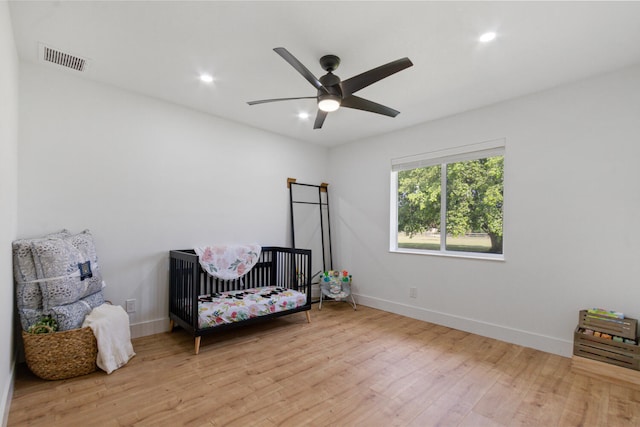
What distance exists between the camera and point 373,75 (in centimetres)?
204

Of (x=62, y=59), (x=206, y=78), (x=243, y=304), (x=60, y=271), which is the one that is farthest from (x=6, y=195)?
(x=243, y=304)

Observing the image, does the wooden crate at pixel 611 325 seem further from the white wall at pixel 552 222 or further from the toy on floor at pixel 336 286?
the toy on floor at pixel 336 286

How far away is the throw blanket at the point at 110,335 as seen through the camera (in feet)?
7.36

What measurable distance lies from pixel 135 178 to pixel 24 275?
1170 mm

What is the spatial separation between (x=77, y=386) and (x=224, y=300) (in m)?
1.22

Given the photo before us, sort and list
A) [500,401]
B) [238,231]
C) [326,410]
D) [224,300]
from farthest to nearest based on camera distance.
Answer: [238,231]
[224,300]
[500,401]
[326,410]

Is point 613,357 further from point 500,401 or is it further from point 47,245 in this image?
point 47,245

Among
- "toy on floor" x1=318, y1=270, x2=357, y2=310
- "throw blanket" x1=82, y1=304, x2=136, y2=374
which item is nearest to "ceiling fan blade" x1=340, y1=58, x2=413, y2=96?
"throw blanket" x1=82, y1=304, x2=136, y2=374

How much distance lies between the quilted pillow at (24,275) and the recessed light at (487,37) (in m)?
3.48

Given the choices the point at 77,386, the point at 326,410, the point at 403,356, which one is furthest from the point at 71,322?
the point at 403,356

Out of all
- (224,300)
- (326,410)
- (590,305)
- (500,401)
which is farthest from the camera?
(224,300)

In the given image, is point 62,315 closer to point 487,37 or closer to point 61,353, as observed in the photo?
point 61,353

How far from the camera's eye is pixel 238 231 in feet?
12.3

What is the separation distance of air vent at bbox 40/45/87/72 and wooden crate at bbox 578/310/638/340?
4.51 m
